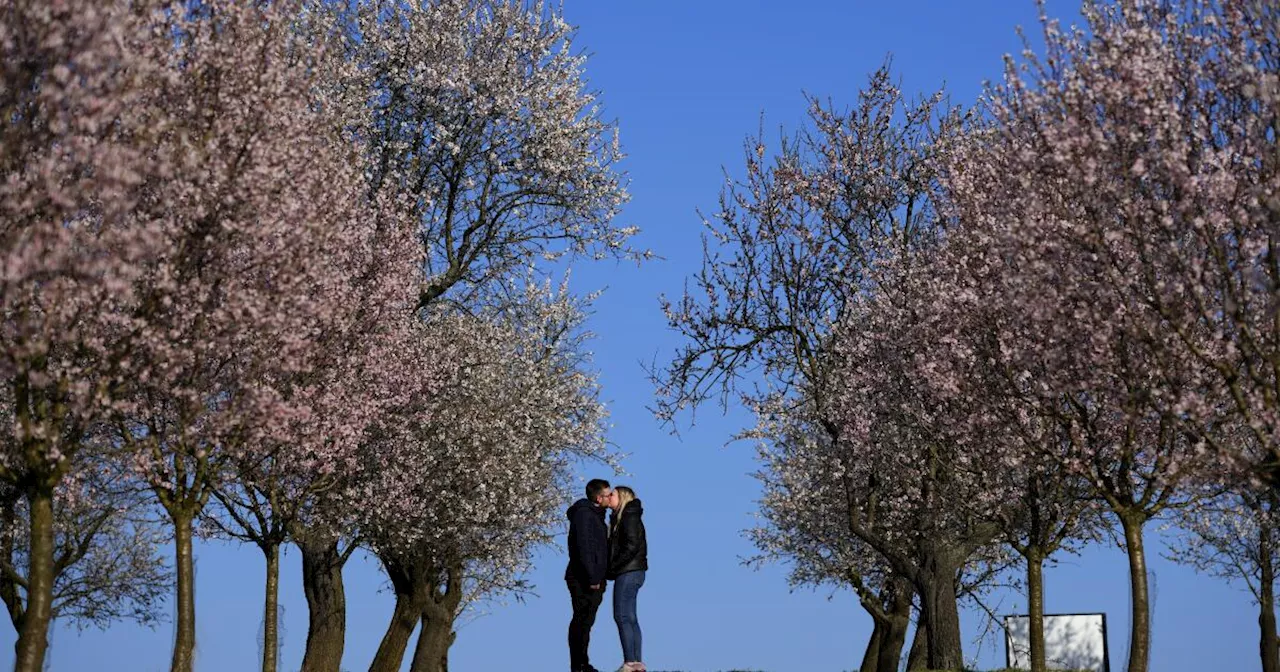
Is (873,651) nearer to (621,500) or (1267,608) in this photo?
(1267,608)

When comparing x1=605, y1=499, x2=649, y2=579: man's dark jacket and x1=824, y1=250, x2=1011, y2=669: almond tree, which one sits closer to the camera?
x1=605, y1=499, x2=649, y2=579: man's dark jacket

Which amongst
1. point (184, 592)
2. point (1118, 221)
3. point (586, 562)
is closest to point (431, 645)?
point (184, 592)

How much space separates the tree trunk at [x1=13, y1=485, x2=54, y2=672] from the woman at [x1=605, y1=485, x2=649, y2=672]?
28.1ft

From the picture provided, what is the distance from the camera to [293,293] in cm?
2205

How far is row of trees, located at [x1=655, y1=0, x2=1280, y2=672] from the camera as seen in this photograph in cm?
1962

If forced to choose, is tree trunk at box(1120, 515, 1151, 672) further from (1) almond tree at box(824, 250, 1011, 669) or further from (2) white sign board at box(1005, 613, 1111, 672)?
(2) white sign board at box(1005, 613, 1111, 672)

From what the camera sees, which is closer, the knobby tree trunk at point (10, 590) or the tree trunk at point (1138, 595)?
the tree trunk at point (1138, 595)

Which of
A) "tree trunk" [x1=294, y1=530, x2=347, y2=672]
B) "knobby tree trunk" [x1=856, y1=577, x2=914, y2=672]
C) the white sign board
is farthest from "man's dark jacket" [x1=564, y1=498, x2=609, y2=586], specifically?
"knobby tree trunk" [x1=856, y1=577, x2=914, y2=672]

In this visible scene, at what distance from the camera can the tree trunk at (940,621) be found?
108 feet

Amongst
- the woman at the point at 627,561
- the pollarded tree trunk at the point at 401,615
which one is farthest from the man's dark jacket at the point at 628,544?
the pollarded tree trunk at the point at 401,615

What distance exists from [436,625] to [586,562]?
18394 mm

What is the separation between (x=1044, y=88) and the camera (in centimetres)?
2097

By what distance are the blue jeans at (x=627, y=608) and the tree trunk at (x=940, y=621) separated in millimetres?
10463

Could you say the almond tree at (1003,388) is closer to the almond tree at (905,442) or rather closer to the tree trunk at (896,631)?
the almond tree at (905,442)
